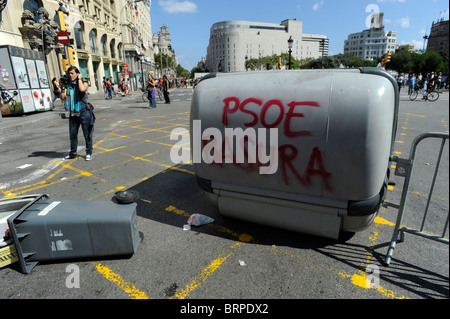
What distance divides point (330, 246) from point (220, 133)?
1.76 meters

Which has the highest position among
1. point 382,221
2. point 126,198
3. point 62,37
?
point 62,37

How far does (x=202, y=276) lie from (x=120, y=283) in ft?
2.52

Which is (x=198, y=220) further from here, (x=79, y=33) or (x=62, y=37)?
(x=79, y=33)

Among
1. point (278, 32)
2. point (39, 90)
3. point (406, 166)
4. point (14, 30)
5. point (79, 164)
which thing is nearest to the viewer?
point (406, 166)

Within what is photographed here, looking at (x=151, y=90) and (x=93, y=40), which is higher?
(x=93, y=40)

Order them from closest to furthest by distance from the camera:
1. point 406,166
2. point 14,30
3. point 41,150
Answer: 1. point 406,166
2. point 41,150
3. point 14,30

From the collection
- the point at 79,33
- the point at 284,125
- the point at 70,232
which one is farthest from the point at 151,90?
the point at 79,33

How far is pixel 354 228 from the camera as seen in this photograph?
8.94 feet

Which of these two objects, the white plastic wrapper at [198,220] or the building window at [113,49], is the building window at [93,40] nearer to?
the building window at [113,49]

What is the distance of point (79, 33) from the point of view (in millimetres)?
32656

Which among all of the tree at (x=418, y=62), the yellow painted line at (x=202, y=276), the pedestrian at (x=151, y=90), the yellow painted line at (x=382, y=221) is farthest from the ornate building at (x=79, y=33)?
the tree at (x=418, y=62)

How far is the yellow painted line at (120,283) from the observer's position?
2281 millimetres

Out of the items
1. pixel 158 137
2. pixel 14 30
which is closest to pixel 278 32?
pixel 14 30
